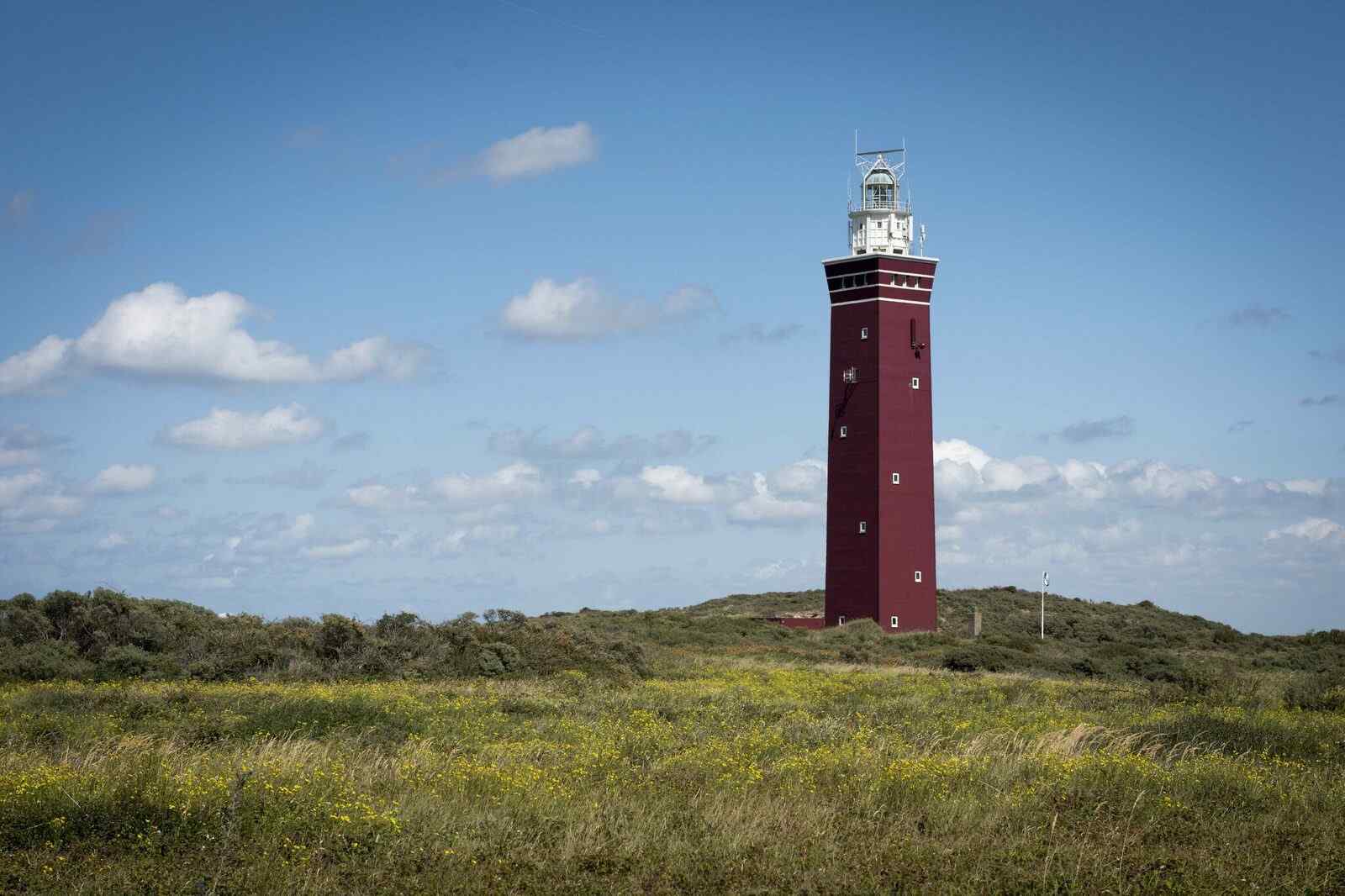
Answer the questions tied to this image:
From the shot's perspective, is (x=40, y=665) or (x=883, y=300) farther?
(x=883, y=300)

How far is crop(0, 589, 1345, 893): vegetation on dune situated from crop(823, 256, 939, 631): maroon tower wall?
20.1 meters

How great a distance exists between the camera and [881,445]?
159ft

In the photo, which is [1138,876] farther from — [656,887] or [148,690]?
A: [148,690]

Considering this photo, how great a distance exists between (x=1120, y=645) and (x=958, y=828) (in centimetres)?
3008

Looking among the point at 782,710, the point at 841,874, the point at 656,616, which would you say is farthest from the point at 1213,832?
the point at 656,616

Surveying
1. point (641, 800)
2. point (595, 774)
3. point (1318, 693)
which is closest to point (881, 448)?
point (1318, 693)

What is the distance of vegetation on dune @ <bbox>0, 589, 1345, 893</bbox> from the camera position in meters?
9.95

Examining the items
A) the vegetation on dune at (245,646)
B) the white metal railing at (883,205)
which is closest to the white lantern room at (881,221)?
the white metal railing at (883,205)

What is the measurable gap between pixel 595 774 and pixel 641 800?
5.64 feet

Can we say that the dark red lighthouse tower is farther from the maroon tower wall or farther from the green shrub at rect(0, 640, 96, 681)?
the green shrub at rect(0, 640, 96, 681)

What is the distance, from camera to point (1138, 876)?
10031 mm

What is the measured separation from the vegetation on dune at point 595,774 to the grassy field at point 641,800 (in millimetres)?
40

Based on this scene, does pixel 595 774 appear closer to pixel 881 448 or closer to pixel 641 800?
pixel 641 800

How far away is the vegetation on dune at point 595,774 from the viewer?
9.95 meters
